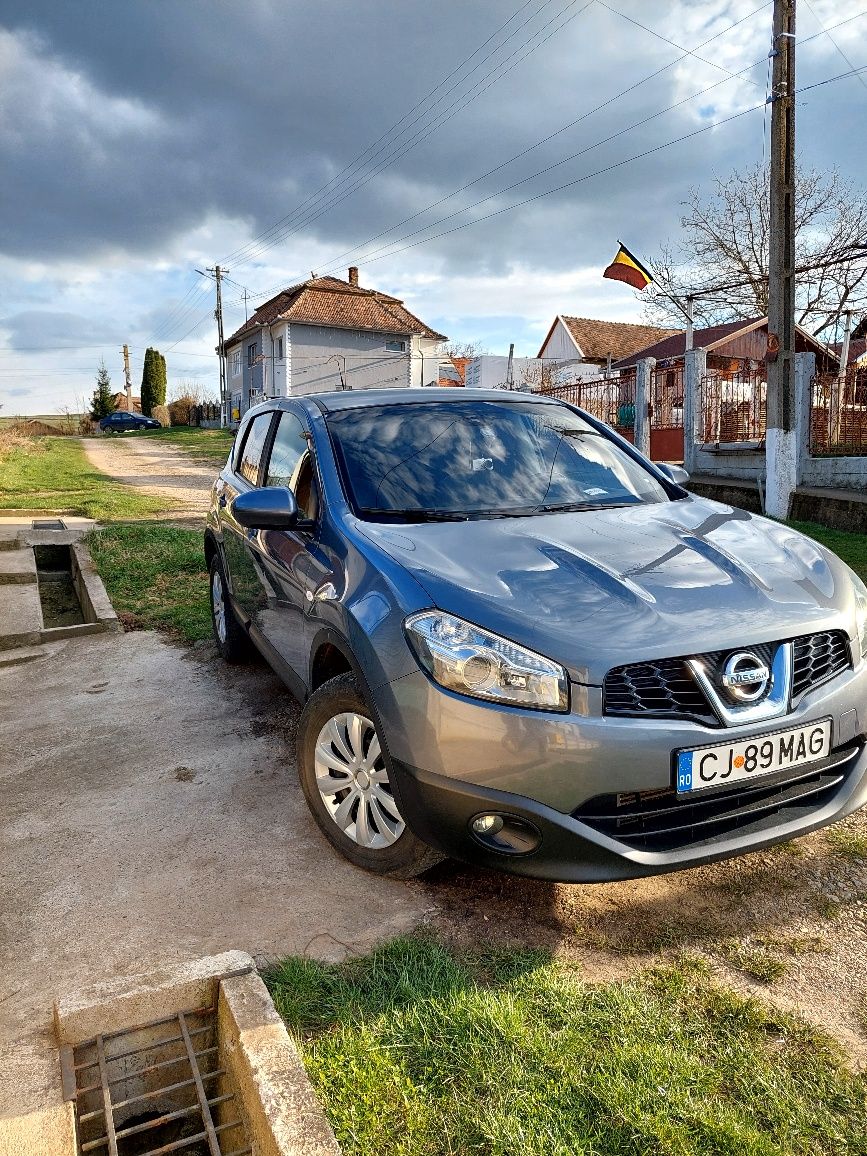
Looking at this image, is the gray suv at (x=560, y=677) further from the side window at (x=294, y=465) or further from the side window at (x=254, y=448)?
the side window at (x=254, y=448)

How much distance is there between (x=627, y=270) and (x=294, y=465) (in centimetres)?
1770

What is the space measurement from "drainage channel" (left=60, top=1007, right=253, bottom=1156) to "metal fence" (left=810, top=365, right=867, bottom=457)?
36.7ft

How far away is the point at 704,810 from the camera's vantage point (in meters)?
2.46

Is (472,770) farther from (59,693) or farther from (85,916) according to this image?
(59,693)

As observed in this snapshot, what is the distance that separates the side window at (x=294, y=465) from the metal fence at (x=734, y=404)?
35.0 ft

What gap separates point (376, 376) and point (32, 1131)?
43.5 m

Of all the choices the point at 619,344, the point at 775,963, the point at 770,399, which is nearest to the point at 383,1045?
the point at 775,963

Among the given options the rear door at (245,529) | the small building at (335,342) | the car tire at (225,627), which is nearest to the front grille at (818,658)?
the rear door at (245,529)

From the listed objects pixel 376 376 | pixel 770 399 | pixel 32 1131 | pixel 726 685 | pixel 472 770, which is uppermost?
pixel 376 376

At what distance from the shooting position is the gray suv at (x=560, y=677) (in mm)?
2350


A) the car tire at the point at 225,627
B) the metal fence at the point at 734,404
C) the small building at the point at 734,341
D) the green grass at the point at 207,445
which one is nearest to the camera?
the car tire at the point at 225,627

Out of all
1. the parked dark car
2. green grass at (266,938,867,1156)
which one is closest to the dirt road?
green grass at (266,938,867,1156)

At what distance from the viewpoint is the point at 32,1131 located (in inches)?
76.4

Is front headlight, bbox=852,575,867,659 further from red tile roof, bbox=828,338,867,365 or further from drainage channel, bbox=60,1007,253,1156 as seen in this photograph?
red tile roof, bbox=828,338,867,365
